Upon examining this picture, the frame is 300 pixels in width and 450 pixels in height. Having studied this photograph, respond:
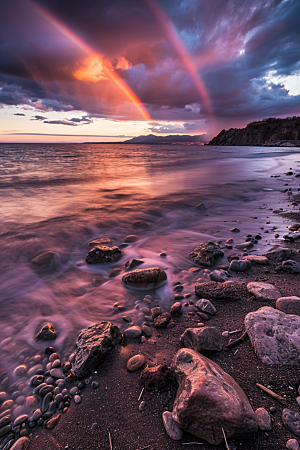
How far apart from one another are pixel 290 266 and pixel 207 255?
1.40 meters

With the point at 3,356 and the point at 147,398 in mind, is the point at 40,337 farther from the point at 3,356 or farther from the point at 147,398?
the point at 147,398

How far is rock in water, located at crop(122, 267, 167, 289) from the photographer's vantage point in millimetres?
3615

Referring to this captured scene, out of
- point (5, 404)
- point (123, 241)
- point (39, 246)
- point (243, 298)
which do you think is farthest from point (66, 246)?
point (243, 298)

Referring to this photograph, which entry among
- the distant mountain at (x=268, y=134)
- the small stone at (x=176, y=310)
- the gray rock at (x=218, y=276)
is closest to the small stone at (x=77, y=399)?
the small stone at (x=176, y=310)

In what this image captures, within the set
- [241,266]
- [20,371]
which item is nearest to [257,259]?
[241,266]

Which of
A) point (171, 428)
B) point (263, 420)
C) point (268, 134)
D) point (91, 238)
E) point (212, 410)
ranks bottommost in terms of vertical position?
point (91, 238)

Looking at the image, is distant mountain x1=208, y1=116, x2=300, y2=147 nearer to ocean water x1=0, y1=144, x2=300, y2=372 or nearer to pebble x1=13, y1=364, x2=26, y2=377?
ocean water x1=0, y1=144, x2=300, y2=372

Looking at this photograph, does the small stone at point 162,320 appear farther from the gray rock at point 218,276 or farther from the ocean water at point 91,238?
the gray rock at point 218,276

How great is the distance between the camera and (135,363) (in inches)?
85.9

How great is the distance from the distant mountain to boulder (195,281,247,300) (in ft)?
341

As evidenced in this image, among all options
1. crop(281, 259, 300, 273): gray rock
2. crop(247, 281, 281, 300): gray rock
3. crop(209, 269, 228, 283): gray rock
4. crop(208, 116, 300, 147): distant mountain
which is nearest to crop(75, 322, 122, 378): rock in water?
crop(209, 269, 228, 283): gray rock

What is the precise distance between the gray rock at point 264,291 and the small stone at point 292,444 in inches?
67.6

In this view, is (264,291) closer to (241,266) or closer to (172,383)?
(241,266)

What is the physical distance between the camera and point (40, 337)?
2.68 metres
